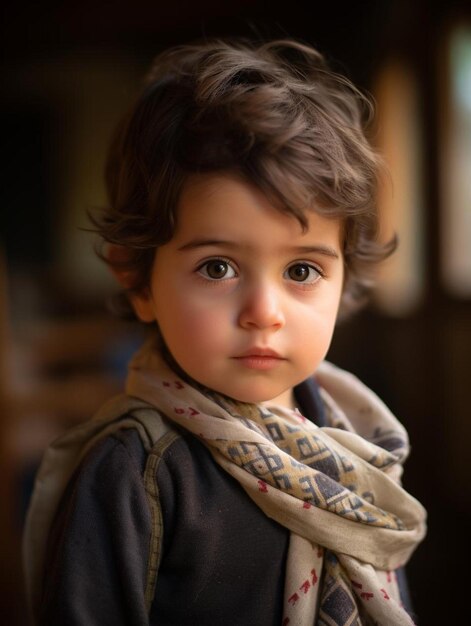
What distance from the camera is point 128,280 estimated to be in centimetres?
74

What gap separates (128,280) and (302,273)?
206 millimetres

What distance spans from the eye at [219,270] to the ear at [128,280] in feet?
0.39

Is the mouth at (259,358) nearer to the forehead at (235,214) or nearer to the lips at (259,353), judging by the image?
the lips at (259,353)

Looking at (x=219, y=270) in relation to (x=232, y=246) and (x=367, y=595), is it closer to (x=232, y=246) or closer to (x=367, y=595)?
(x=232, y=246)

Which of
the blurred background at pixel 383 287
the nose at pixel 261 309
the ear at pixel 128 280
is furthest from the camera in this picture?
the blurred background at pixel 383 287

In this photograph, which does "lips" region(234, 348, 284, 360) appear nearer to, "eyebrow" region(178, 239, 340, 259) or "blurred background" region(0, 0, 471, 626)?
"eyebrow" region(178, 239, 340, 259)

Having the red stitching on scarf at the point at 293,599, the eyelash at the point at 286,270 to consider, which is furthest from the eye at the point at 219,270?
the red stitching on scarf at the point at 293,599

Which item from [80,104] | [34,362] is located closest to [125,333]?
[34,362]

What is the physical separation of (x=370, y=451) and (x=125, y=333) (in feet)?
7.28

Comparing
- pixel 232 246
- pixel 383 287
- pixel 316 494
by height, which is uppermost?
pixel 232 246

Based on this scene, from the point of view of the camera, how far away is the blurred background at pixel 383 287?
2.07 meters

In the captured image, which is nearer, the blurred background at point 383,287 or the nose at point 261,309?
the nose at point 261,309

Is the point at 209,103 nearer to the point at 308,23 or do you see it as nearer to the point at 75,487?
the point at 75,487

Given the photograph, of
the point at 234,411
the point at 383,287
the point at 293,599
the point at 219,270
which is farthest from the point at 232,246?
the point at 383,287
